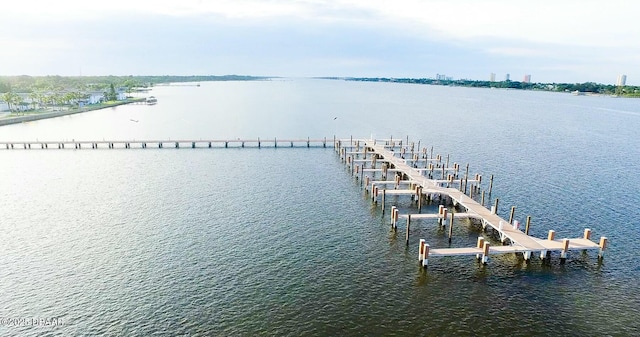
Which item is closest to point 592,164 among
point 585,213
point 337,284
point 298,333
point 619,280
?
point 585,213

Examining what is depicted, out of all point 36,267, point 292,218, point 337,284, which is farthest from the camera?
point 292,218

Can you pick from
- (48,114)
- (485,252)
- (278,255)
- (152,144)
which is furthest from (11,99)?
(485,252)

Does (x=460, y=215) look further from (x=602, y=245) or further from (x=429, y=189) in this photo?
(x=602, y=245)

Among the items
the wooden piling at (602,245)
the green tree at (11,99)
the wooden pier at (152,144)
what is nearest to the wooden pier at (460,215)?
the wooden piling at (602,245)

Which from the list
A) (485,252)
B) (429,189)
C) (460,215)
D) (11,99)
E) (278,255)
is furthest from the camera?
(11,99)

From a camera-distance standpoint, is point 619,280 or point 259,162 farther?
point 259,162

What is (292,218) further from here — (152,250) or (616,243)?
(616,243)

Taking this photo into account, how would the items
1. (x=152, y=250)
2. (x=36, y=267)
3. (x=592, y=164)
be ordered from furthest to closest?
(x=592, y=164) < (x=152, y=250) < (x=36, y=267)
